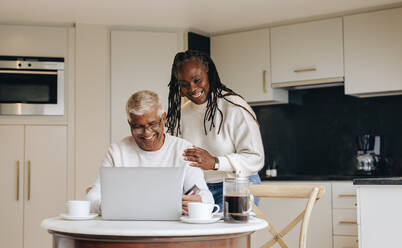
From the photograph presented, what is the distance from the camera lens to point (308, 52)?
4781 mm

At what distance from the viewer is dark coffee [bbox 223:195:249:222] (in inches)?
75.4

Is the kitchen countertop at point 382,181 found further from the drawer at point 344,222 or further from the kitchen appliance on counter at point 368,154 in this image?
the kitchen appliance on counter at point 368,154

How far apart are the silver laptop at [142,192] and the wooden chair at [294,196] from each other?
1.72 ft

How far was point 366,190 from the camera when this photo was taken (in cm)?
283

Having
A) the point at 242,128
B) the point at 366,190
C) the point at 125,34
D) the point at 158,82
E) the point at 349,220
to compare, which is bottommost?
the point at 349,220

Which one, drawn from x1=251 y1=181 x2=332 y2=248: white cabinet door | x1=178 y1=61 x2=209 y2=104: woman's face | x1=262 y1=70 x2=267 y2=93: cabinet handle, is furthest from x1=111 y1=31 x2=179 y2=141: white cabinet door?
x1=178 y1=61 x2=209 y2=104: woman's face

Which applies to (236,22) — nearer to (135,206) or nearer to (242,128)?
(242,128)

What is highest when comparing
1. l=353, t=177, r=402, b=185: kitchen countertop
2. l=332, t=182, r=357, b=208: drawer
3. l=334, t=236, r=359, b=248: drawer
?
l=353, t=177, r=402, b=185: kitchen countertop

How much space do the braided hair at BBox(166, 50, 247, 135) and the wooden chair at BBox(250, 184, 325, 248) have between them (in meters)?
0.42

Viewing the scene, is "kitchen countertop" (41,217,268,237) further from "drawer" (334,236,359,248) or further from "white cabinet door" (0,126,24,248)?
"white cabinet door" (0,126,24,248)

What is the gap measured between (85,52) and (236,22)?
125 cm

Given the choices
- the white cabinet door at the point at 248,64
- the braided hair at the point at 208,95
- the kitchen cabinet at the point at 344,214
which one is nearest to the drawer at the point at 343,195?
the kitchen cabinet at the point at 344,214

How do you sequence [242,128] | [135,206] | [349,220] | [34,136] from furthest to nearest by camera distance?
1. [34,136]
2. [349,220]
3. [242,128]
4. [135,206]

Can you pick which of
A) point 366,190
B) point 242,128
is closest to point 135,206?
point 242,128
